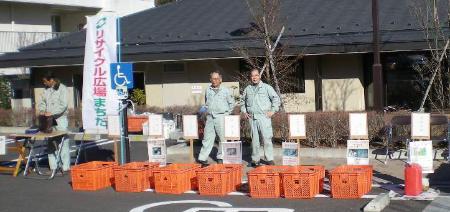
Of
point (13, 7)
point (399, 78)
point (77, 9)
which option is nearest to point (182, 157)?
point (399, 78)

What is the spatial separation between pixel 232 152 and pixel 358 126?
2205 millimetres

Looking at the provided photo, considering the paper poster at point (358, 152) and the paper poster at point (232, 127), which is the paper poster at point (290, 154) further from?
the paper poster at point (232, 127)

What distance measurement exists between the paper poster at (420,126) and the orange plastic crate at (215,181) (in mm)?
3222

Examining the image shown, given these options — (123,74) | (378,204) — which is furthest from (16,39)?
(378,204)

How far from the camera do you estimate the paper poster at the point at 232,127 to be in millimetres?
11336

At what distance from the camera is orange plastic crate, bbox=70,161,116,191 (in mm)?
10211

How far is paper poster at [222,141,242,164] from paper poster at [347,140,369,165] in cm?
182

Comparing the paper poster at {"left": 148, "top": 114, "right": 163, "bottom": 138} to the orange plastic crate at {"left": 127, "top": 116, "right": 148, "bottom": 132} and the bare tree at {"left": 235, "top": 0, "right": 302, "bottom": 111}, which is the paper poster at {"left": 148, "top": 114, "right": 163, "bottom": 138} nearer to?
the bare tree at {"left": 235, "top": 0, "right": 302, "bottom": 111}

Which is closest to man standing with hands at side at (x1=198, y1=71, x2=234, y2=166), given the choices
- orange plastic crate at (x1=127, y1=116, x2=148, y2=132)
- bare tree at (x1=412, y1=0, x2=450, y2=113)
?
bare tree at (x1=412, y1=0, x2=450, y2=113)

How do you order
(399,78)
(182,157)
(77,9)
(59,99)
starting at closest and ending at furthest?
(59,99) < (182,157) < (399,78) < (77,9)

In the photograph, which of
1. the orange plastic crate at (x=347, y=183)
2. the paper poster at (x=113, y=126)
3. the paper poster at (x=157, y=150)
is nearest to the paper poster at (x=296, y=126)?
the paper poster at (x=157, y=150)

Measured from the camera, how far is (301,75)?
1856cm

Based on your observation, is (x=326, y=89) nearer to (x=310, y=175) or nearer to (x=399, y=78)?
(x=399, y=78)

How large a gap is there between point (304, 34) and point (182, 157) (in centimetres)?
649
